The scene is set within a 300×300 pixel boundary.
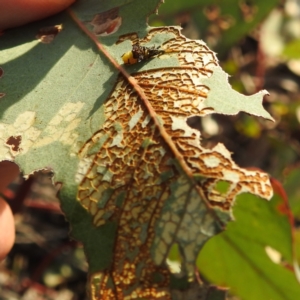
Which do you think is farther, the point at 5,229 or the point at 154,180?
the point at 5,229

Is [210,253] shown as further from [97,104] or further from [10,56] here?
[10,56]

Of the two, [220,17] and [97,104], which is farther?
[220,17]

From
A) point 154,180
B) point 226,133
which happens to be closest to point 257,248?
point 154,180

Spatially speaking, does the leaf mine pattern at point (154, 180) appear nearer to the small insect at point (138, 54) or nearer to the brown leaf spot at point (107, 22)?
the small insect at point (138, 54)

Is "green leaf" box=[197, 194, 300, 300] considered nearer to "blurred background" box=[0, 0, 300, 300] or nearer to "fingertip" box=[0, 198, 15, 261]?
"blurred background" box=[0, 0, 300, 300]

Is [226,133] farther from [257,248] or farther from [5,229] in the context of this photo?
[5,229]

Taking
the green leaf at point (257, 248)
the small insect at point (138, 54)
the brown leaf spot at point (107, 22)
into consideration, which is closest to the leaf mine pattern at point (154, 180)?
the small insect at point (138, 54)

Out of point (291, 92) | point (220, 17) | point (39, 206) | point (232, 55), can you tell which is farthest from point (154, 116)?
point (291, 92)
